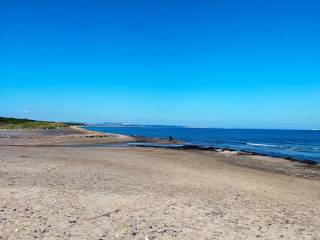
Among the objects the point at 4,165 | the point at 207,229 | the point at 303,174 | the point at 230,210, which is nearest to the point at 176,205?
the point at 230,210

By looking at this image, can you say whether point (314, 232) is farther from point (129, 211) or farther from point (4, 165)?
point (4, 165)

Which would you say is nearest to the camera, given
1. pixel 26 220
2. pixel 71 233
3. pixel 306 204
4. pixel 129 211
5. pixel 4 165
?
pixel 71 233

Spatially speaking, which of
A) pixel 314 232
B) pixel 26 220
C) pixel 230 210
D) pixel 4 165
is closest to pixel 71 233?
pixel 26 220

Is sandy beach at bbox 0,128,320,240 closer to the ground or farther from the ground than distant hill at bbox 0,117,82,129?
closer to the ground

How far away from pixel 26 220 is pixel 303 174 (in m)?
20.4

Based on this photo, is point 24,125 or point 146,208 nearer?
point 146,208

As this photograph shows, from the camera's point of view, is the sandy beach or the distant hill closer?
the sandy beach

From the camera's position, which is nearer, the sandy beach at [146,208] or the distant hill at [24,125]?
the sandy beach at [146,208]

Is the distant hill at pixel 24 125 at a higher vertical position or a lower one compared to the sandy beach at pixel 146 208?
higher

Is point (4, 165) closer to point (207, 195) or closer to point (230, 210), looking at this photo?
point (207, 195)

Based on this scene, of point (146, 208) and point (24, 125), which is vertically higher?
point (24, 125)

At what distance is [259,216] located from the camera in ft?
35.3

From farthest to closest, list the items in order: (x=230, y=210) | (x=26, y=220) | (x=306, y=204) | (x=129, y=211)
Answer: (x=306, y=204) → (x=230, y=210) → (x=129, y=211) → (x=26, y=220)

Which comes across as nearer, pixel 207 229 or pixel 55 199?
pixel 207 229
